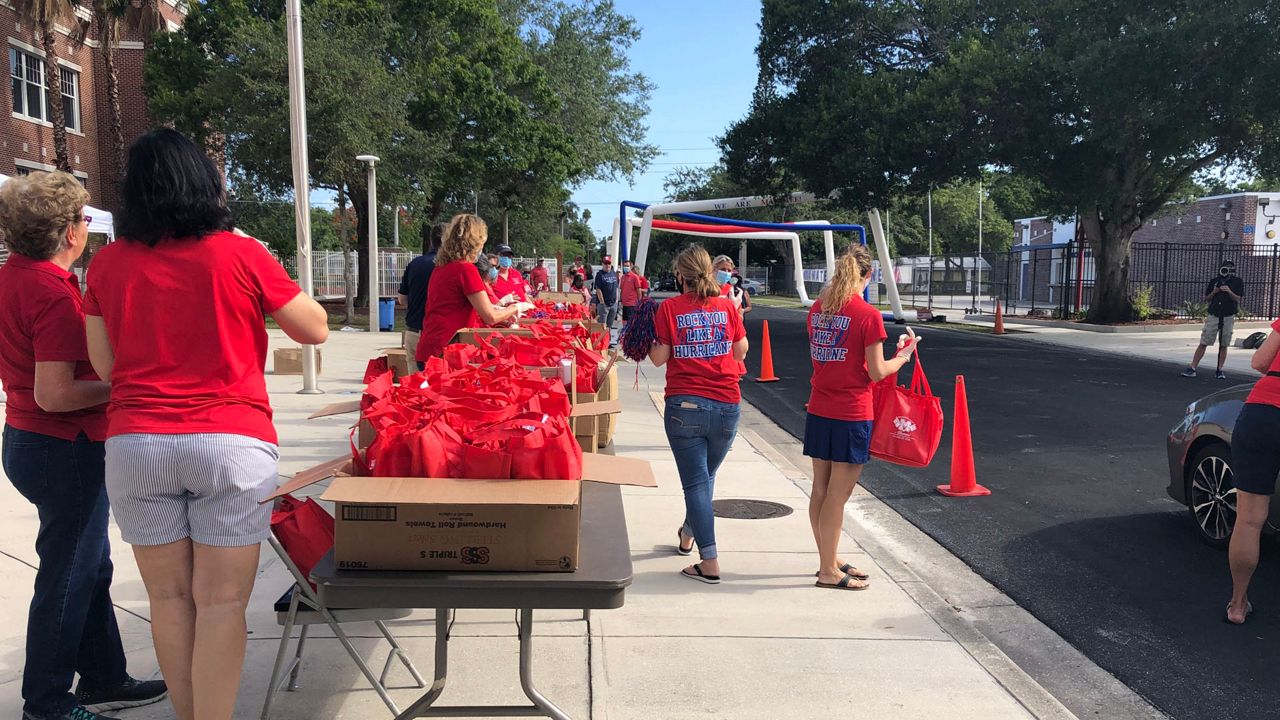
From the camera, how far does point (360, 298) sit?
35781 mm

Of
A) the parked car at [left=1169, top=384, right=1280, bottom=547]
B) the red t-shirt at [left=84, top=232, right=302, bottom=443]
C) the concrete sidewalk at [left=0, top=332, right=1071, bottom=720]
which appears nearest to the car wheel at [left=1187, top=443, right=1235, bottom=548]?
the parked car at [left=1169, top=384, right=1280, bottom=547]

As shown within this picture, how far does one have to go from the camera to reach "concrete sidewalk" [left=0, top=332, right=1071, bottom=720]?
3.78m

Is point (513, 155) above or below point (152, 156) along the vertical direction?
above

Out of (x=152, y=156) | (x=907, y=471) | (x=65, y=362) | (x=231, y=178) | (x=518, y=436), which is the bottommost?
(x=907, y=471)

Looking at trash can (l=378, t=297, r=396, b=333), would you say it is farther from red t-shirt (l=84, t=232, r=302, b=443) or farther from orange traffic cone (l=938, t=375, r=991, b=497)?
red t-shirt (l=84, t=232, r=302, b=443)

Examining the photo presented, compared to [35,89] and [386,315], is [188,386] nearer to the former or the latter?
[386,315]

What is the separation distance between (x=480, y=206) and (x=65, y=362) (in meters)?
49.9

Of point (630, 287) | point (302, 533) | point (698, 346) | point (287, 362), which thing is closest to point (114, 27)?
point (630, 287)

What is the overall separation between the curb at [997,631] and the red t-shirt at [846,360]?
1.07m

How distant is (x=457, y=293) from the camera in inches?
247

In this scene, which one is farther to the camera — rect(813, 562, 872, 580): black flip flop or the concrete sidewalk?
rect(813, 562, 872, 580): black flip flop

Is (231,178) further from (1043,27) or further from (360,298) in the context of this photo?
(1043,27)

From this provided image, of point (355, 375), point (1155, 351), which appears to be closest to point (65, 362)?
point (355, 375)

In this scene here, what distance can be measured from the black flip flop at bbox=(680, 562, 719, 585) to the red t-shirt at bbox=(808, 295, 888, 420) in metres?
1.08
